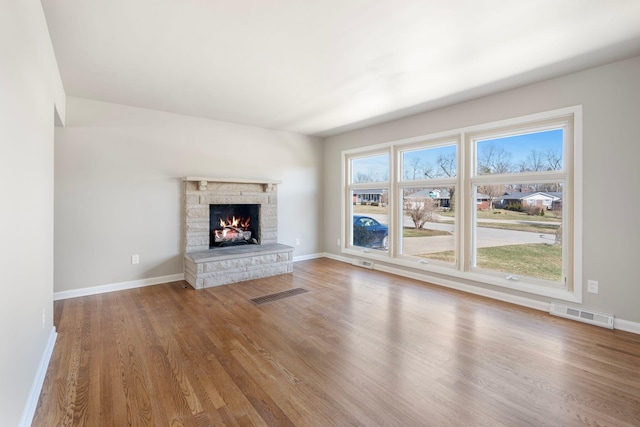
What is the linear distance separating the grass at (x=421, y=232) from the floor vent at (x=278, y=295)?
201cm

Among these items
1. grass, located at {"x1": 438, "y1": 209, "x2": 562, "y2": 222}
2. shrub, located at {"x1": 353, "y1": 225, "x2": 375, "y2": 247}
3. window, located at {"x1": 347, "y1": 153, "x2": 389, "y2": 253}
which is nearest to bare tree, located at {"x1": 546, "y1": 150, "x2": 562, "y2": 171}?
grass, located at {"x1": 438, "y1": 209, "x2": 562, "y2": 222}

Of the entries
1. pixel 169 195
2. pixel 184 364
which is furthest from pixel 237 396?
pixel 169 195

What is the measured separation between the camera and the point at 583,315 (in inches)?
117

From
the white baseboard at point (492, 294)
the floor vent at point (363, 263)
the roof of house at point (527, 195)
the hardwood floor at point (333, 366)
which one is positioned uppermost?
the roof of house at point (527, 195)

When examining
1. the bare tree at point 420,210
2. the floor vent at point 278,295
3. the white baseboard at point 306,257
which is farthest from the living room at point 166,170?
the floor vent at point 278,295

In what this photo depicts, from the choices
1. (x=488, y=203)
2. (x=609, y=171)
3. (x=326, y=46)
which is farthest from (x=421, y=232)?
(x=326, y=46)

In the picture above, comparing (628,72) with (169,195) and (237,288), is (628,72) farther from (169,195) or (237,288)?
(169,195)

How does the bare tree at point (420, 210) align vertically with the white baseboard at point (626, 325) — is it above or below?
above

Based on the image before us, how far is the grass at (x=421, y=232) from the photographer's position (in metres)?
4.41

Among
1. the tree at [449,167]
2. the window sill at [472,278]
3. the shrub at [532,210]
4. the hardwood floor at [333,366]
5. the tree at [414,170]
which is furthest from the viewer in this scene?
the tree at [414,170]

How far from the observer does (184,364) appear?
86.9 inches

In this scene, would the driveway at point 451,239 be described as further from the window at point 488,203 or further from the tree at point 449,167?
the tree at point 449,167

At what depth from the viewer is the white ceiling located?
6.77ft

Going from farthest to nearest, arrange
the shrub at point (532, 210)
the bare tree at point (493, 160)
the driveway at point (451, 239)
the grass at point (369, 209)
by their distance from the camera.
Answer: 1. the grass at point (369, 209)
2. the bare tree at point (493, 160)
3. the driveway at point (451, 239)
4. the shrub at point (532, 210)
